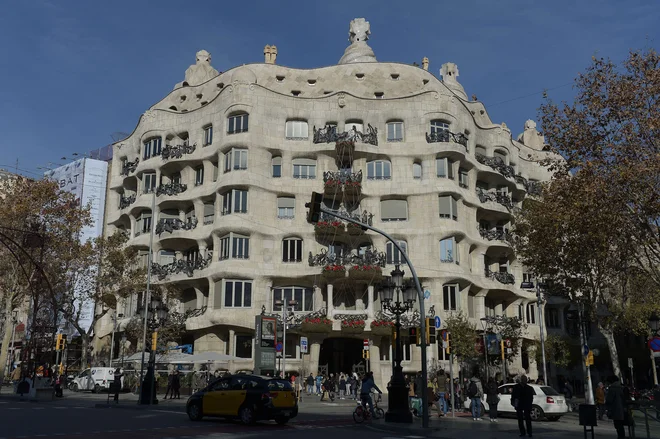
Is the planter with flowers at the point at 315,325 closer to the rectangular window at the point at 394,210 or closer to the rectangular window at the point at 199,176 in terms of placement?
the rectangular window at the point at 394,210

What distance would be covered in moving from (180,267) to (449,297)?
19988mm

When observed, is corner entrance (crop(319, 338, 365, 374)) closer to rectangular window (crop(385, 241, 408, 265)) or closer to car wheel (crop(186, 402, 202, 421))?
rectangular window (crop(385, 241, 408, 265))

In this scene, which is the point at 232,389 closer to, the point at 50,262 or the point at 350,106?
the point at 50,262

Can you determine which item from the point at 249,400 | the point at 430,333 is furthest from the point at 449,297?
the point at 249,400

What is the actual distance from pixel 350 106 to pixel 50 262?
2474cm

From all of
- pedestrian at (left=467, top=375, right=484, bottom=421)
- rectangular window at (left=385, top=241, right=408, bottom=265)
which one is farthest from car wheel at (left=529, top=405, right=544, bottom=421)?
rectangular window at (left=385, top=241, right=408, bottom=265)

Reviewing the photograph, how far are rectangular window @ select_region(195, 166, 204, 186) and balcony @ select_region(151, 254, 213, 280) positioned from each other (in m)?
6.31

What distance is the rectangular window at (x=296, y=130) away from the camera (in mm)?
49875

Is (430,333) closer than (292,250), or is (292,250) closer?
(430,333)

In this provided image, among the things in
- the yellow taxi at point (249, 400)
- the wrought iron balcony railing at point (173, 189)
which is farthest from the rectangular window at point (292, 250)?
the yellow taxi at point (249, 400)

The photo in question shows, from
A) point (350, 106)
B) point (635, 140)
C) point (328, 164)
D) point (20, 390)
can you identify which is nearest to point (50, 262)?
point (20, 390)

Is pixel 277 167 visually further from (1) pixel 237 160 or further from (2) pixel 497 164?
(2) pixel 497 164

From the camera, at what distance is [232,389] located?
20.9 metres

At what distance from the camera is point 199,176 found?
51.7 m
